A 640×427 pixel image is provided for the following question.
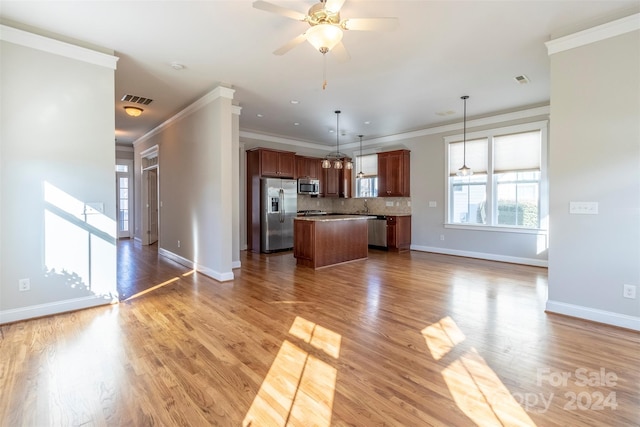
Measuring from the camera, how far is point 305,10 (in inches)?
108

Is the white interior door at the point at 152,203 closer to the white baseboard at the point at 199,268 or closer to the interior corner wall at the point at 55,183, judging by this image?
the white baseboard at the point at 199,268

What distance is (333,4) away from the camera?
215 cm

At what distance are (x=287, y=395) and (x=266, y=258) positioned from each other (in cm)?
453

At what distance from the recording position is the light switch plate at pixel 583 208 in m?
2.93

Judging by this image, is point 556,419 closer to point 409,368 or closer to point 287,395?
point 409,368

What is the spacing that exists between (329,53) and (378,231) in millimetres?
4812

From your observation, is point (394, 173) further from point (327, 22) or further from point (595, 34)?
point (327, 22)

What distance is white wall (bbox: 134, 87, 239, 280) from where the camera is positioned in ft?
14.5

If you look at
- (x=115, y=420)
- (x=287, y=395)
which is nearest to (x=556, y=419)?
(x=287, y=395)

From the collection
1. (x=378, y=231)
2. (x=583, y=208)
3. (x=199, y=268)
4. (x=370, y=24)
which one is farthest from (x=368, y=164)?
(x=370, y=24)

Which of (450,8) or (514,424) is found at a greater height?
(450,8)

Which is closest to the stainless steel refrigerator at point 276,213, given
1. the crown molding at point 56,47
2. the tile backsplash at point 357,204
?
the tile backsplash at point 357,204

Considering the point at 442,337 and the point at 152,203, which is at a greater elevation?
the point at 152,203

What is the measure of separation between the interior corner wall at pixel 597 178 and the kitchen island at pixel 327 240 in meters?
3.23
